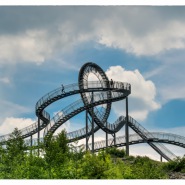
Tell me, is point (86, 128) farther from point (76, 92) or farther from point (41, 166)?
point (41, 166)

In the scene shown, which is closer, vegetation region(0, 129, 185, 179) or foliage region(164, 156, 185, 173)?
vegetation region(0, 129, 185, 179)

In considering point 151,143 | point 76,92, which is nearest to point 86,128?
point 76,92

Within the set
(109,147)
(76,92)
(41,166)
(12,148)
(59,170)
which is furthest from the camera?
(109,147)

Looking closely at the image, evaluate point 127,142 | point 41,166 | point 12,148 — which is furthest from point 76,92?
point 41,166

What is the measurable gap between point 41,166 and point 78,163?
2075 mm

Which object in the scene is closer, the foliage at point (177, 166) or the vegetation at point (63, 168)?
the vegetation at point (63, 168)

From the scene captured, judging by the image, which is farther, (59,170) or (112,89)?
(112,89)

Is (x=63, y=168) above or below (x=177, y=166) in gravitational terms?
below

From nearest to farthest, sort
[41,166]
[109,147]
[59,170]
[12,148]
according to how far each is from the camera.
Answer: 1. [59,170]
2. [41,166]
3. [12,148]
4. [109,147]


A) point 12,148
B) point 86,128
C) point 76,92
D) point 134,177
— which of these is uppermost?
point 76,92

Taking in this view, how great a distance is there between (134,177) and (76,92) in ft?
47.8

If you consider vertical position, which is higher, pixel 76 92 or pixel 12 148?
pixel 76 92

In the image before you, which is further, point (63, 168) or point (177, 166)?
point (177, 166)

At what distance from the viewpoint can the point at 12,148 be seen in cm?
2817
